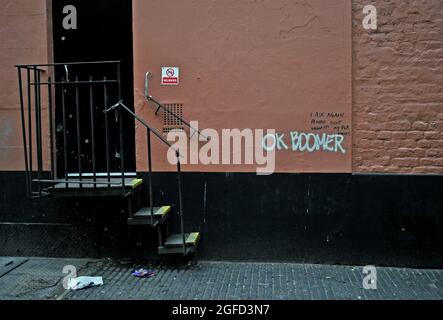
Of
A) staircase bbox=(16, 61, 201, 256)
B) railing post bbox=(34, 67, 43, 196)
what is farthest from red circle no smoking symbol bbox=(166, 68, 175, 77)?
railing post bbox=(34, 67, 43, 196)

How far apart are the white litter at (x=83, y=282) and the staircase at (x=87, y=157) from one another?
0.71 meters

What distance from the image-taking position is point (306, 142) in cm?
611

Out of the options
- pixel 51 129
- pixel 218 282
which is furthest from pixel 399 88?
pixel 51 129

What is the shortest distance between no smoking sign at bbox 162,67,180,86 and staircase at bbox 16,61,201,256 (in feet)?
2.03

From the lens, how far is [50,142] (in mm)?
6297

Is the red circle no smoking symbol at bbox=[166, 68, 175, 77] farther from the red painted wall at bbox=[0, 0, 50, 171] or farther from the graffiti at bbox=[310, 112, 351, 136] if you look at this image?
the graffiti at bbox=[310, 112, 351, 136]

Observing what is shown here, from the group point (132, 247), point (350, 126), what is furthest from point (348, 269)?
point (132, 247)

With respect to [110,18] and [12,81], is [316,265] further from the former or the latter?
[12,81]

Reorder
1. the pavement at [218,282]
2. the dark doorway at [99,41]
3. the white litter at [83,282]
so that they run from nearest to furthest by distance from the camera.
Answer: the pavement at [218,282]
the white litter at [83,282]
the dark doorway at [99,41]

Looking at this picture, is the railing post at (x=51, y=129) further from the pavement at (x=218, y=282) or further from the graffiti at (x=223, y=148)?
the graffiti at (x=223, y=148)

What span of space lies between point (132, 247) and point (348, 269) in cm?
267

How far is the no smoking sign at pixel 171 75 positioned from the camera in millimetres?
6199
